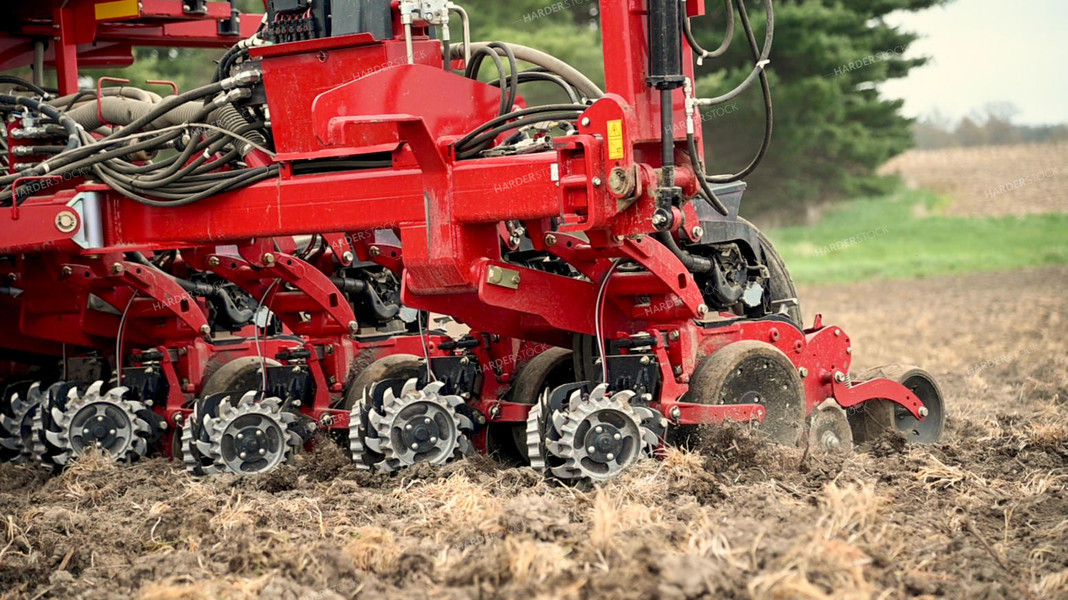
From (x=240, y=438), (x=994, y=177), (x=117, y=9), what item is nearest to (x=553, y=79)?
(x=240, y=438)

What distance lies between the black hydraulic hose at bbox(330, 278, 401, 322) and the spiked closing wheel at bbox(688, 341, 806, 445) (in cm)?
297

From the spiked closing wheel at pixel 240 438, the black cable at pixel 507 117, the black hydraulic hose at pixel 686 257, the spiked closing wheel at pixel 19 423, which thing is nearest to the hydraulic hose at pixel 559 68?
the black cable at pixel 507 117

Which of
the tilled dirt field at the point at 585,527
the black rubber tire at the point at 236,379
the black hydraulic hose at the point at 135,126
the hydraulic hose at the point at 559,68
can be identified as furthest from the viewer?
the black rubber tire at the point at 236,379

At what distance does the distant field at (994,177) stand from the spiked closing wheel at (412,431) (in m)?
22.4

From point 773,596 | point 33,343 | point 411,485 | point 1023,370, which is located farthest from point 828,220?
point 773,596

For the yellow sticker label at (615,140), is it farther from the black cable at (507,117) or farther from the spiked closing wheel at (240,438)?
the spiked closing wheel at (240,438)

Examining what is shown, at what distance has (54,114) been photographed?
25.0 ft

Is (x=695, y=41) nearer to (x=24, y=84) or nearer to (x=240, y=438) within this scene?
(x=240, y=438)

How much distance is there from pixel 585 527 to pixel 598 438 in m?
1.17

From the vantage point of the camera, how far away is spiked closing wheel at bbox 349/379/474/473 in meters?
6.83

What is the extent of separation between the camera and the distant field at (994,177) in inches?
1141

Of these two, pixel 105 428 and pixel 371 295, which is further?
pixel 371 295

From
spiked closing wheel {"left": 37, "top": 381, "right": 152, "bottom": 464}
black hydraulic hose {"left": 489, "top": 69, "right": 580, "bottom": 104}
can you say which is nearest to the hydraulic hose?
black hydraulic hose {"left": 489, "top": 69, "right": 580, "bottom": 104}

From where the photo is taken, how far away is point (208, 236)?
7.05m
